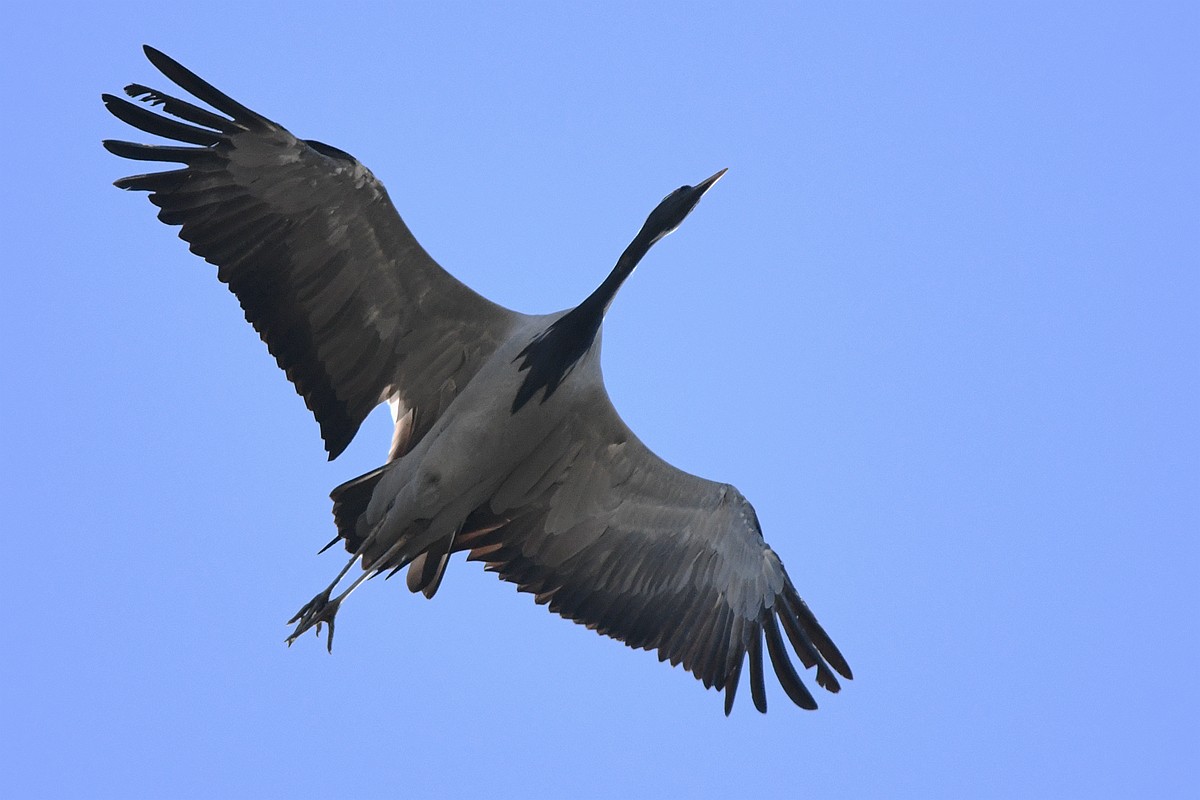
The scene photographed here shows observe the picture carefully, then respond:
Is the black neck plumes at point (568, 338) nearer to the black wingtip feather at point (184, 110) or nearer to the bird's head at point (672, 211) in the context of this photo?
the bird's head at point (672, 211)

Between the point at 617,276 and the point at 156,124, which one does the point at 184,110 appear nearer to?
the point at 156,124

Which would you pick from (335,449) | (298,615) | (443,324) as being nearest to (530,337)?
(443,324)

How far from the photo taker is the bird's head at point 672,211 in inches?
401

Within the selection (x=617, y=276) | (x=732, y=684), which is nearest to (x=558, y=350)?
(x=617, y=276)

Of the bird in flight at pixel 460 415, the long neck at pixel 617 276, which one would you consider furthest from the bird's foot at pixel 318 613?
the long neck at pixel 617 276

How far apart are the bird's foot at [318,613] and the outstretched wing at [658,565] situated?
0.91 m

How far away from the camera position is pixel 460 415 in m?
10.1

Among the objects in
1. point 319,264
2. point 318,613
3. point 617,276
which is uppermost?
point 617,276

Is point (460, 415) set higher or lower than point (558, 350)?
lower

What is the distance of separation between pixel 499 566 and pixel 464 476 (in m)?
0.99

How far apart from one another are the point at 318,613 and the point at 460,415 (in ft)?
5.00

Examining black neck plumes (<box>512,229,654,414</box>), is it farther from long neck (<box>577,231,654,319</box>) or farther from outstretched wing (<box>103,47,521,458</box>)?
outstretched wing (<box>103,47,521,458</box>)

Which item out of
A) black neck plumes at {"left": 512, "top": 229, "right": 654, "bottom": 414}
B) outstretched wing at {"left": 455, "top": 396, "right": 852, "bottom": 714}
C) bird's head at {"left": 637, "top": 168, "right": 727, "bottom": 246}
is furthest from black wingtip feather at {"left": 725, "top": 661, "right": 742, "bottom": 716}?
bird's head at {"left": 637, "top": 168, "right": 727, "bottom": 246}

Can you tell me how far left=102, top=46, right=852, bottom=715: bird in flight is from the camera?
993 centimetres
